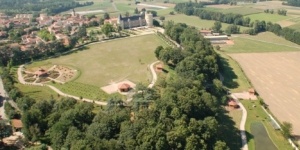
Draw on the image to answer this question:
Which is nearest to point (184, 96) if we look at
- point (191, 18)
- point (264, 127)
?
point (264, 127)

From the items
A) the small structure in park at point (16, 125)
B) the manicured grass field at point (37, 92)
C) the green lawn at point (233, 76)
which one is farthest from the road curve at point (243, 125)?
the small structure in park at point (16, 125)

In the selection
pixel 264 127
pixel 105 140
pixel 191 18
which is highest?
pixel 191 18

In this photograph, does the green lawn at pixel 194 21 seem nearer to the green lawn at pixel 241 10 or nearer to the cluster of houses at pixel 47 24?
the green lawn at pixel 241 10

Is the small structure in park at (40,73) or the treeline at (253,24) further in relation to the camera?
the treeline at (253,24)

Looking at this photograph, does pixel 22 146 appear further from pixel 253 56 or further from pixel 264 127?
pixel 253 56

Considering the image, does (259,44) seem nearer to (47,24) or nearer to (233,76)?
(233,76)

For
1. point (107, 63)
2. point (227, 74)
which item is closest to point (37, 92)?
point (107, 63)
